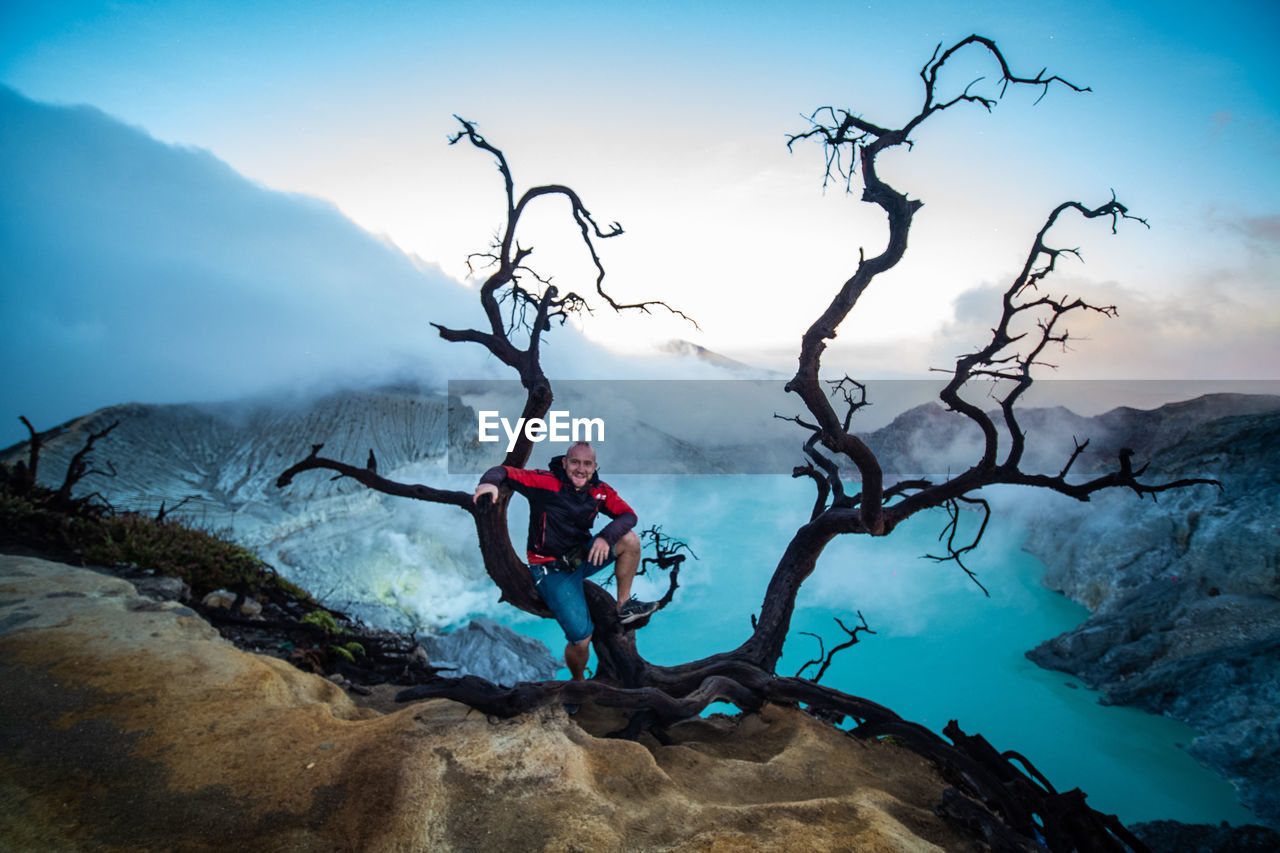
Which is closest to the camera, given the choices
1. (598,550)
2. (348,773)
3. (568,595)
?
(348,773)

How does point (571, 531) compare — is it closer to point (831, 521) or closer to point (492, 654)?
point (831, 521)

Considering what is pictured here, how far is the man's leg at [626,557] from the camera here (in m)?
5.15

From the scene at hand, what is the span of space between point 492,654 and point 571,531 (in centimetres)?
1126

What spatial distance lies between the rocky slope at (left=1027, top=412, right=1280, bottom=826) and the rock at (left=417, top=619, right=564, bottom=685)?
12.6 meters

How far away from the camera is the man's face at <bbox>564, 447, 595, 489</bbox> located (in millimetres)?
5207

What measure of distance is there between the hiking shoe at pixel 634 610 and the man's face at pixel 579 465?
1472 millimetres

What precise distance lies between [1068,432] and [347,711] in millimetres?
22480

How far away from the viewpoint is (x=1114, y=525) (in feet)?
48.1

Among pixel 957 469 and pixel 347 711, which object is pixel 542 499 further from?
pixel 957 469

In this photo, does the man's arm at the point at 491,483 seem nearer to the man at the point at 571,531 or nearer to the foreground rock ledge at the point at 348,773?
the man at the point at 571,531

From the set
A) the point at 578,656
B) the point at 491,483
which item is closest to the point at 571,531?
the point at 491,483

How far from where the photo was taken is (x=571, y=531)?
17.5 ft

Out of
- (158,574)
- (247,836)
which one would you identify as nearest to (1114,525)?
(247,836)

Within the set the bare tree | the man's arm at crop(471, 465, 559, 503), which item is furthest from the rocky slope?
the man's arm at crop(471, 465, 559, 503)
